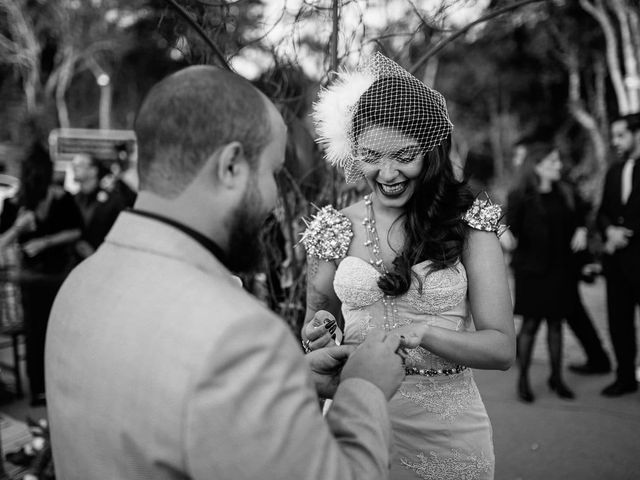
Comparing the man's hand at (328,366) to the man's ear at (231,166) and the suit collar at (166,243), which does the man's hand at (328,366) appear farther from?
the man's ear at (231,166)

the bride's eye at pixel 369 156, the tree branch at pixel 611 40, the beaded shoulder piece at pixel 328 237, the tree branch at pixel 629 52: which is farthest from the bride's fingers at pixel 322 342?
the tree branch at pixel 611 40

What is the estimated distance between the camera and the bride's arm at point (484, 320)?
178cm

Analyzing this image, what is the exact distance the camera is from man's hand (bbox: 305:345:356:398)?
1.53 meters

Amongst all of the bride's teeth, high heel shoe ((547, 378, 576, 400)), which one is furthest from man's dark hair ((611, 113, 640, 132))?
the bride's teeth

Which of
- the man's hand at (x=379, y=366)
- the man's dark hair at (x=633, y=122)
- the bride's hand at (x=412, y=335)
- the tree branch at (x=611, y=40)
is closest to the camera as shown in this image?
the man's hand at (x=379, y=366)

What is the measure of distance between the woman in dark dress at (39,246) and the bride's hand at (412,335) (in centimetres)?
404

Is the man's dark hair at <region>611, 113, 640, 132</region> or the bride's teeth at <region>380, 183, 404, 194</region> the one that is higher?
the man's dark hair at <region>611, 113, 640, 132</region>

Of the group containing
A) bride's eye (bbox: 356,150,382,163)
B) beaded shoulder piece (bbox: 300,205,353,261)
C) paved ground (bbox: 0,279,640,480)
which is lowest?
paved ground (bbox: 0,279,640,480)

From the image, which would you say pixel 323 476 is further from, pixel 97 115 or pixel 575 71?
pixel 97 115

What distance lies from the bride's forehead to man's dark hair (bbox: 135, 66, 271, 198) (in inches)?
38.8

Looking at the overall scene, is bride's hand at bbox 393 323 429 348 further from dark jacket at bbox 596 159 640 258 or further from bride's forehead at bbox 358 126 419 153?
dark jacket at bbox 596 159 640 258

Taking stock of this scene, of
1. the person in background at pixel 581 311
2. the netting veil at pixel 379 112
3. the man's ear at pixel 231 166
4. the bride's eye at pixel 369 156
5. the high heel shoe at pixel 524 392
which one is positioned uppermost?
the netting veil at pixel 379 112

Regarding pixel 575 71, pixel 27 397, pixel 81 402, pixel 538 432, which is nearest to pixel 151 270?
pixel 81 402

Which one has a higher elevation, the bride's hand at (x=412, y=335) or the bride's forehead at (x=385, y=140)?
the bride's forehead at (x=385, y=140)
